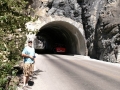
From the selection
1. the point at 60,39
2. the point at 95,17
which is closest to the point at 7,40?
the point at 95,17

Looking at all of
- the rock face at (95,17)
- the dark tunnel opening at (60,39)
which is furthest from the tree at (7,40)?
the dark tunnel opening at (60,39)

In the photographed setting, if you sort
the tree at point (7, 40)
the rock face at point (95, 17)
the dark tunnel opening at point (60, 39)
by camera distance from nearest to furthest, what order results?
the tree at point (7, 40), the rock face at point (95, 17), the dark tunnel opening at point (60, 39)

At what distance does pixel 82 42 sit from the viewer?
28.3 m

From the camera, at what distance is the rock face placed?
20422mm

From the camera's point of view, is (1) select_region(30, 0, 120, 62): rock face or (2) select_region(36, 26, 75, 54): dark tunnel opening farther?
(2) select_region(36, 26, 75, 54): dark tunnel opening

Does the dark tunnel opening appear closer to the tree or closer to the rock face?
the rock face

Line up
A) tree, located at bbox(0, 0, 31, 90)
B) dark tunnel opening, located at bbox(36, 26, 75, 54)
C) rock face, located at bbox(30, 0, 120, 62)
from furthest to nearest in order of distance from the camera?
dark tunnel opening, located at bbox(36, 26, 75, 54) → rock face, located at bbox(30, 0, 120, 62) → tree, located at bbox(0, 0, 31, 90)

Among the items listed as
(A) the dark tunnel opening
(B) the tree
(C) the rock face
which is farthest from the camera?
(A) the dark tunnel opening

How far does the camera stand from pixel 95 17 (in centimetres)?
2625

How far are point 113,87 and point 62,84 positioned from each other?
6.49ft

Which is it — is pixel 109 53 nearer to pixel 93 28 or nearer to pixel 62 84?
pixel 93 28

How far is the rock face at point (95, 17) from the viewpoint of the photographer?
20.4 meters

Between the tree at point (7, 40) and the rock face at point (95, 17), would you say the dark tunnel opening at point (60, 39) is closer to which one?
the rock face at point (95, 17)

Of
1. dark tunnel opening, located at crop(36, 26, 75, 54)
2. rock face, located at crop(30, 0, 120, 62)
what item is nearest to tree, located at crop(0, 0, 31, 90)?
rock face, located at crop(30, 0, 120, 62)
